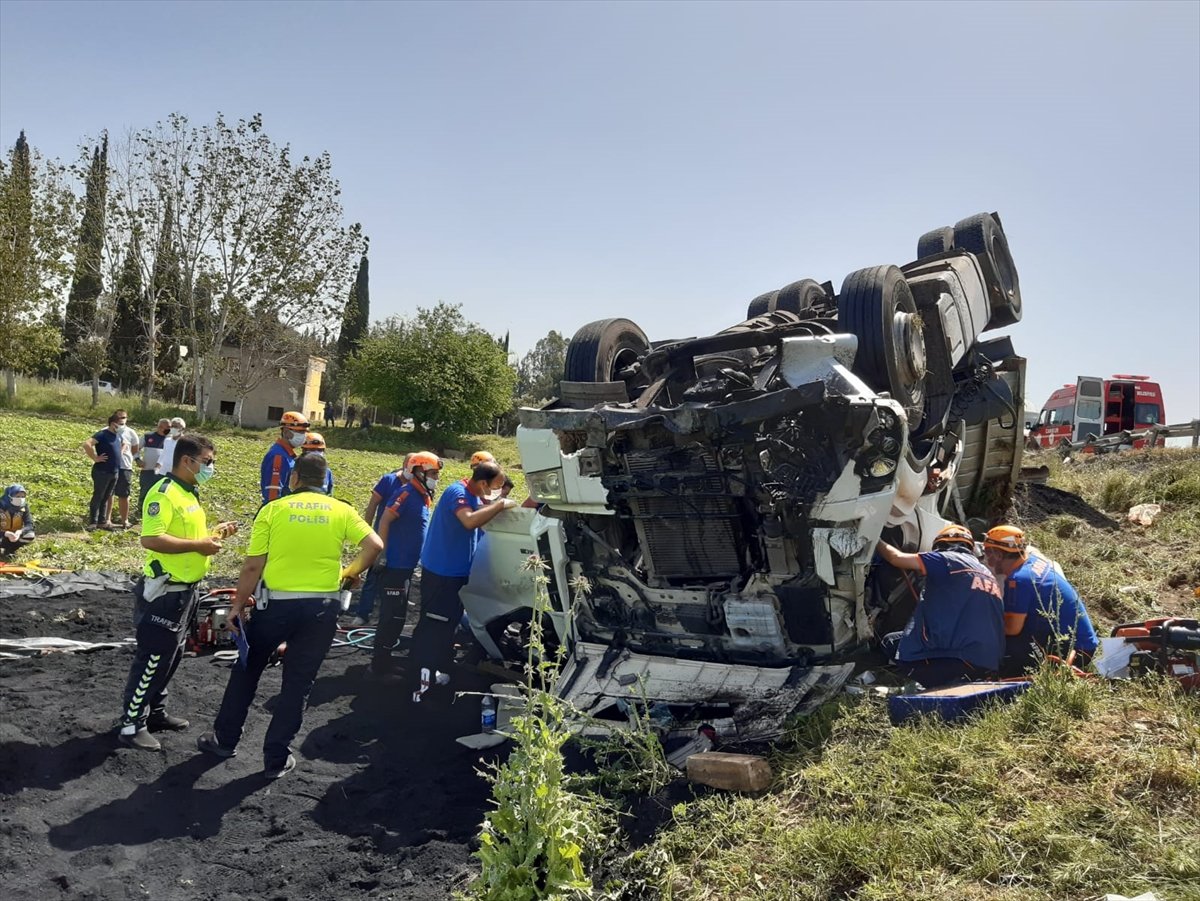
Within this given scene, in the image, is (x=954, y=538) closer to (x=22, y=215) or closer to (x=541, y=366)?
(x=22, y=215)

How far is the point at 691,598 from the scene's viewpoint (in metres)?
4.89

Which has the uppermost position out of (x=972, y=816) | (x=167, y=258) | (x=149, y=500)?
(x=167, y=258)

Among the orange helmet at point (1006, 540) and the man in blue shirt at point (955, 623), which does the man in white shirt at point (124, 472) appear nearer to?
the man in blue shirt at point (955, 623)

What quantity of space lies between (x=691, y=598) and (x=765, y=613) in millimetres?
433

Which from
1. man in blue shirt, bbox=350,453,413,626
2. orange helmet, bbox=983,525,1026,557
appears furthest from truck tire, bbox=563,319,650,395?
orange helmet, bbox=983,525,1026,557

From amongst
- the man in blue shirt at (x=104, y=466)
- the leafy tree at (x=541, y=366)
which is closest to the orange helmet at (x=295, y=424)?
the man in blue shirt at (x=104, y=466)

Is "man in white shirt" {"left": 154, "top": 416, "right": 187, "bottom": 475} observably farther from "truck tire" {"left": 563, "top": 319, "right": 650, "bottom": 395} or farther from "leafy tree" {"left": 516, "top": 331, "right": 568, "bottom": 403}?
"leafy tree" {"left": 516, "top": 331, "right": 568, "bottom": 403}

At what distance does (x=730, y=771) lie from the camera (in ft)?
12.2

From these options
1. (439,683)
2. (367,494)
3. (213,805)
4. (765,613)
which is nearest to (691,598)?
(765,613)

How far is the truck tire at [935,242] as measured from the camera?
6.99m

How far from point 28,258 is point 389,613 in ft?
87.0

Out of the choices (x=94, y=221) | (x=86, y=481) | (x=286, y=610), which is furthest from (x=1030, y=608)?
(x=94, y=221)

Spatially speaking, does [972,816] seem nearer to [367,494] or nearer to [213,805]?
[213,805]

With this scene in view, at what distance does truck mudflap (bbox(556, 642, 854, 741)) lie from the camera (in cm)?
432
